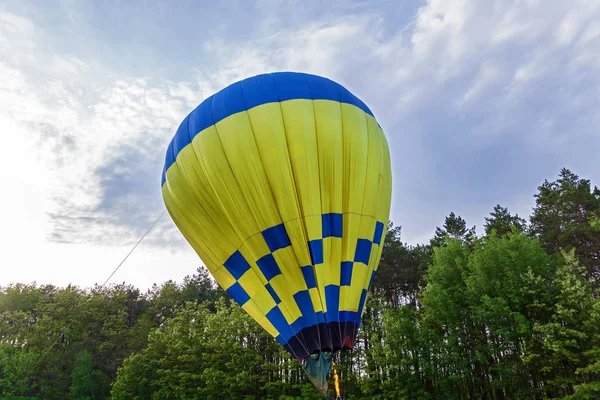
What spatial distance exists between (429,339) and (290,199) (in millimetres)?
12959

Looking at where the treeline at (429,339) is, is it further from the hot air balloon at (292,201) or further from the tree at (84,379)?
the hot air balloon at (292,201)

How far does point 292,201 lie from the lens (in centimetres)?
700

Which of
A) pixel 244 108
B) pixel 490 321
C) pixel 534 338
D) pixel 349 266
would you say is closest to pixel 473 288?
pixel 490 321

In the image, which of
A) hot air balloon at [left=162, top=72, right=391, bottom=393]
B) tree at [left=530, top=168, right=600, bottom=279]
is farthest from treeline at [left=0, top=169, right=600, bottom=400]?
hot air balloon at [left=162, top=72, right=391, bottom=393]

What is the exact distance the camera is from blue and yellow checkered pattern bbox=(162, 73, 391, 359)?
21.9 ft

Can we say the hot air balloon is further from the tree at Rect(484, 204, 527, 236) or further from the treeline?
the tree at Rect(484, 204, 527, 236)

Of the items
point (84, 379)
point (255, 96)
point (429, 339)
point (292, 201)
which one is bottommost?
point (84, 379)

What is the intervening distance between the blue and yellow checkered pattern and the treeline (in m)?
7.04

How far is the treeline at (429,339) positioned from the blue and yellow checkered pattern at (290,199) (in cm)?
704

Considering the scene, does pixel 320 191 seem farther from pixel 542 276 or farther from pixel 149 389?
pixel 149 389

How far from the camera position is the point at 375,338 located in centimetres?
1811

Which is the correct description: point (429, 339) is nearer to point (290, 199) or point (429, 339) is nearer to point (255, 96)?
point (290, 199)

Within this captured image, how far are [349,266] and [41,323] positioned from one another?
3256cm

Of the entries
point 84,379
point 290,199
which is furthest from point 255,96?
point 84,379
